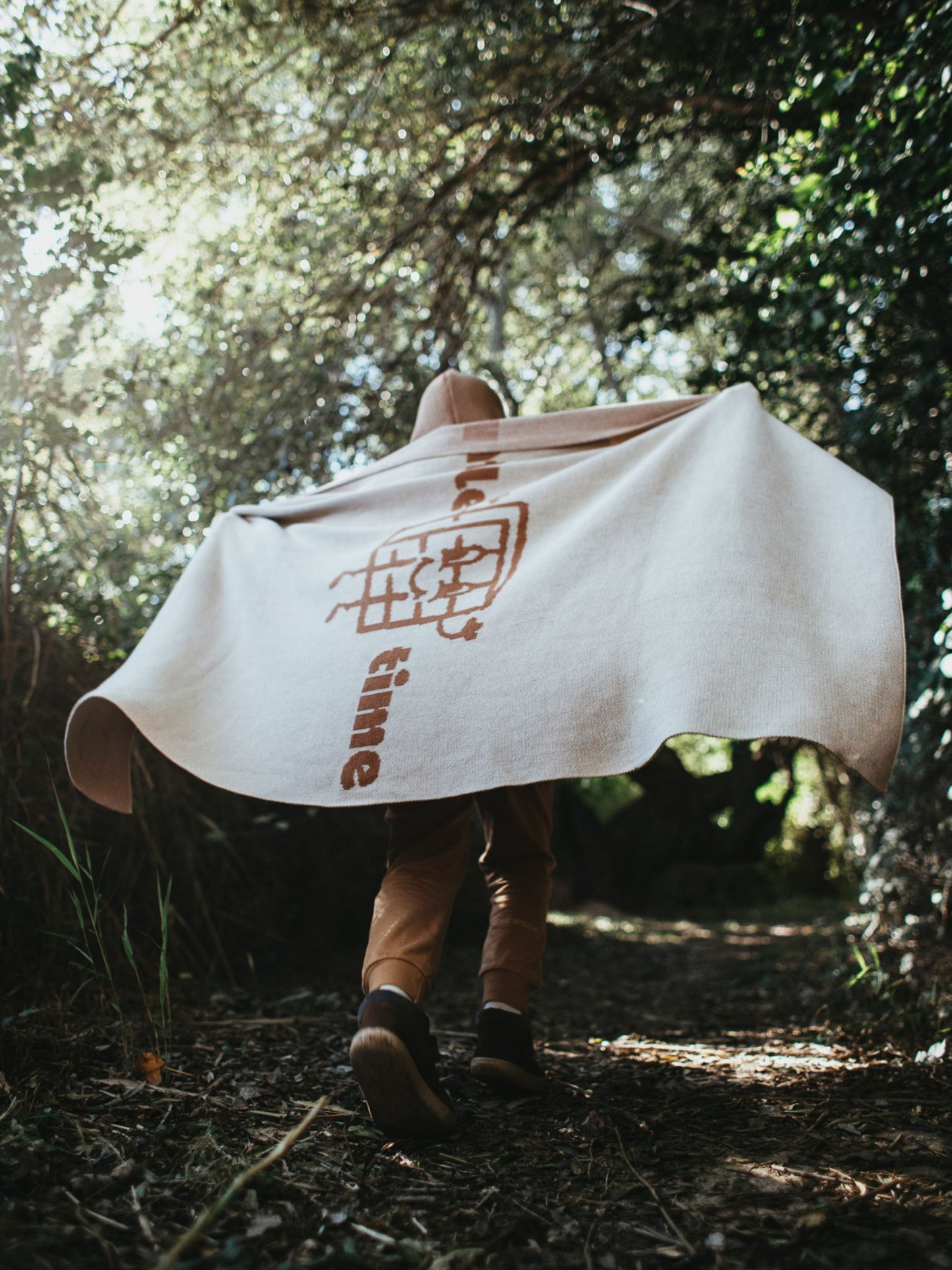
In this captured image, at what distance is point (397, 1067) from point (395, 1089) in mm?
47

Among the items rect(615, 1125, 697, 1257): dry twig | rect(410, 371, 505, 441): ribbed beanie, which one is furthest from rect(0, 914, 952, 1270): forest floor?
rect(410, 371, 505, 441): ribbed beanie

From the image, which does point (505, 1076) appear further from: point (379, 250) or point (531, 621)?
point (379, 250)

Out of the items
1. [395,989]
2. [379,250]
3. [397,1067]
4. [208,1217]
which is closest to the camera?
[208,1217]

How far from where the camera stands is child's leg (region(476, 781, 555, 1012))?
68.3 inches

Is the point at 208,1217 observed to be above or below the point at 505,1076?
above

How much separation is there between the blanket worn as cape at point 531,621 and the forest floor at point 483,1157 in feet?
1.85

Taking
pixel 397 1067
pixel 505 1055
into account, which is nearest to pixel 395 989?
pixel 397 1067

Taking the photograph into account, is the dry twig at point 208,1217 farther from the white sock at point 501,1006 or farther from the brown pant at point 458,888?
the white sock at point 501,1006

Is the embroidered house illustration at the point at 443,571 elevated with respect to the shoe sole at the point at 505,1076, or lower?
elevated

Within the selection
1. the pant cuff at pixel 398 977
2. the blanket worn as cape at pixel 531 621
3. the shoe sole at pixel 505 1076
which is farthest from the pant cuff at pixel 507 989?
the blanket worn as cape at pixel 531 621

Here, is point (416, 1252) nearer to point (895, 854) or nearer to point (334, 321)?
point (895, 854)

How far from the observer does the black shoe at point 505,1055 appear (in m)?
1.66

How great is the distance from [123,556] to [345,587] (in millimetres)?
1361

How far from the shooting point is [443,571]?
1.88 metres
